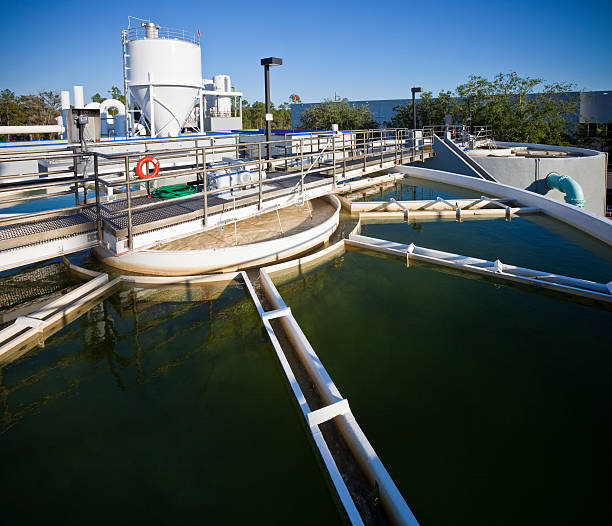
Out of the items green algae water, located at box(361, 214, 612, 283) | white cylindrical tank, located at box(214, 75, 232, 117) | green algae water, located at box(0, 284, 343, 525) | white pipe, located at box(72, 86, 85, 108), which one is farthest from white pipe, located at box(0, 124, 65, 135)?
green algae water, located at box(361, 214, 612, 283)

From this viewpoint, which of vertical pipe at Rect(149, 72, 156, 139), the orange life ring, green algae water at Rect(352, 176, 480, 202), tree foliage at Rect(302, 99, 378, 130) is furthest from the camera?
tree foliage at Rect(302, 99, 378, 130)

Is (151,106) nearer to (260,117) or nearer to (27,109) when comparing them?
(27,109)

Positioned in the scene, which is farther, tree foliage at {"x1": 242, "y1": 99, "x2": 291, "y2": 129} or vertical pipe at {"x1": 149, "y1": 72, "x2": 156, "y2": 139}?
tree foliage at {"x1": 242, "y1": 99, "x2": 291, "y2": 129}

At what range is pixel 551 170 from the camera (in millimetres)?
17125

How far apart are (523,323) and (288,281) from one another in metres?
3.36

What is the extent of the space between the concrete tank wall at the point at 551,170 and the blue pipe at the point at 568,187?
2.38 feet

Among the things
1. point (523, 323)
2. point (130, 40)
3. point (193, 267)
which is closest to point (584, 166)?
point (523, 323)

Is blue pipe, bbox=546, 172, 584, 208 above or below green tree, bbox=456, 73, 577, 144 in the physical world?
below

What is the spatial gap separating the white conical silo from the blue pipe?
14366 millimetres

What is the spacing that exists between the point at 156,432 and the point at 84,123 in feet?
18.4

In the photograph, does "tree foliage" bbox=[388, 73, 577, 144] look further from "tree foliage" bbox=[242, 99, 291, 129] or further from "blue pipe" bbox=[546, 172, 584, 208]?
"tree foliage" bbox=[242, 99, 291, 129]

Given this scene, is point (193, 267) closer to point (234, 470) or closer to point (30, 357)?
point (30, 357)

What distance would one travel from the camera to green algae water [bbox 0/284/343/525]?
9.68ft

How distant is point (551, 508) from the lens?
2.89 metres
